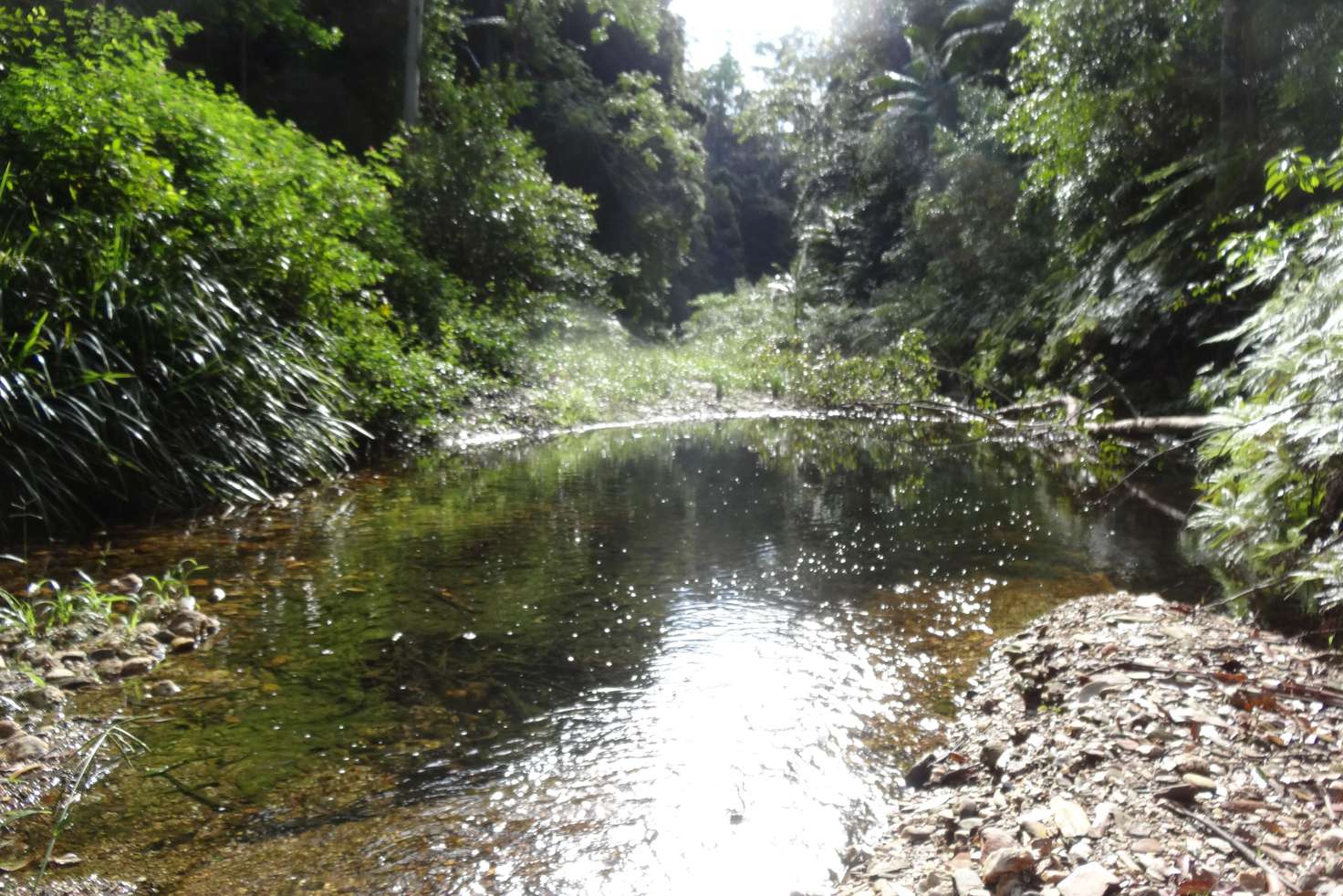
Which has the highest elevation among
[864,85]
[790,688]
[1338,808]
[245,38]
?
[864,85]

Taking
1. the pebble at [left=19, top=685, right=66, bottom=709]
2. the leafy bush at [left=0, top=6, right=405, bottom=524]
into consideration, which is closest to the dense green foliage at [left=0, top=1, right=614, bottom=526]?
the leafy bush at [left=0, top=6, right=405, bottom=524]

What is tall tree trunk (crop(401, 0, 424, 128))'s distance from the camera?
53.4ft

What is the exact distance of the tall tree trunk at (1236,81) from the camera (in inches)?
382

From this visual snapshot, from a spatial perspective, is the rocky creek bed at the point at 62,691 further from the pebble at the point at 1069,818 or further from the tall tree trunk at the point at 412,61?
the tall tree trunk at the point at 412,61

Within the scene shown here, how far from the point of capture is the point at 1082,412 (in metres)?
7.60

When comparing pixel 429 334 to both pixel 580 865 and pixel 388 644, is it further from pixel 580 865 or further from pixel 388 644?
pixel 580 865

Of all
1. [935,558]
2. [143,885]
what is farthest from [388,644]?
[935,558]

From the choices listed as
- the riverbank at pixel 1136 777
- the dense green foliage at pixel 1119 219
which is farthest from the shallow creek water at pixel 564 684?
the dense green foliage at pixel 1119 219

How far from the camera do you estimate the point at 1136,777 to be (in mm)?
2436

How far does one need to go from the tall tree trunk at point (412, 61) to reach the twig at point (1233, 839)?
1665 centimetres

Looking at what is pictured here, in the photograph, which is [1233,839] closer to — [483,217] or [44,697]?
[44,697]

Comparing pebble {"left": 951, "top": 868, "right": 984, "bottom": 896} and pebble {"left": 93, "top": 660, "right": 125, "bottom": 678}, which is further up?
pebble {"left": 93, "top": 660, "right": 125, "bottom": 678}

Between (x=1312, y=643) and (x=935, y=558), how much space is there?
2.51m

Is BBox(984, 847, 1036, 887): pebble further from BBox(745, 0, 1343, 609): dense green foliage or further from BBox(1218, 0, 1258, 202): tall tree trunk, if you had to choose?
BBox(1218, 0, 1258, 202): tall tree trunk
